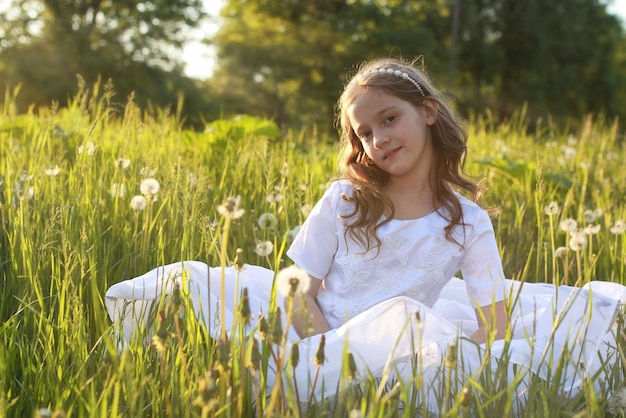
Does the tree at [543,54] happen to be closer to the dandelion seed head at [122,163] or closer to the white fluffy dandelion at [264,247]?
the dandelion seed head at [122,163]

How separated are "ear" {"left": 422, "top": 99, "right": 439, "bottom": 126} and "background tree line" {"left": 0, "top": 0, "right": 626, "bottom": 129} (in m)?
22.3

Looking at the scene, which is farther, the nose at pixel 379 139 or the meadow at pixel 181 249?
the nose at pixel 379 139

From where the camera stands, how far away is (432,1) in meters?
34.6

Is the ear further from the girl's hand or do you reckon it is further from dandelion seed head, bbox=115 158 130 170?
dandelion seed head, bbox=115 158 130 170

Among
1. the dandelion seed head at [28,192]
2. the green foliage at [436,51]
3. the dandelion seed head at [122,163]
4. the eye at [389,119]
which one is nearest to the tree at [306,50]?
the green foliage at [436,51]

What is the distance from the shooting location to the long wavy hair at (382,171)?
233 centimetres

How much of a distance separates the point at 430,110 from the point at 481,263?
0.52 m

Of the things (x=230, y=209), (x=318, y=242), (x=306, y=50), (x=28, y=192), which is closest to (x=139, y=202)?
(x=28, y=192)

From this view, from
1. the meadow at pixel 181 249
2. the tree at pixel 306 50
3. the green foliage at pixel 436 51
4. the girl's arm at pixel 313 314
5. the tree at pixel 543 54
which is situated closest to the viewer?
the meadow at pixel 181 249

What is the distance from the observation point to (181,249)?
209 centimetres

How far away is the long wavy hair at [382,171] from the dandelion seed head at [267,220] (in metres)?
0.39

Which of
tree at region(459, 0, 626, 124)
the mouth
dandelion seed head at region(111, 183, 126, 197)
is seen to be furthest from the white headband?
tree at region(459, 0, 626, 124)

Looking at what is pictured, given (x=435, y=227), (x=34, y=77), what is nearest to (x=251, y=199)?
(x=435, y=227)

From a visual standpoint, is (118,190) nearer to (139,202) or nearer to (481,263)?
(139,202)
